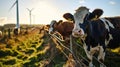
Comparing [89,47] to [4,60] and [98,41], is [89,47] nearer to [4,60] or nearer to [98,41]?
[98,41]

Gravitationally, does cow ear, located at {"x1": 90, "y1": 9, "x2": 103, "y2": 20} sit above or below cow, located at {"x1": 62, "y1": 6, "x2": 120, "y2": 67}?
above

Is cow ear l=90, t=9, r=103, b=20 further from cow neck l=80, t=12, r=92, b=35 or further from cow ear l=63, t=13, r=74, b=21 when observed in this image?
cow ear l=63, t=13, r=74, b=21

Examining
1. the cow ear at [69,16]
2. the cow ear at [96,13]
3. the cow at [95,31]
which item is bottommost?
the cow at [95,31]

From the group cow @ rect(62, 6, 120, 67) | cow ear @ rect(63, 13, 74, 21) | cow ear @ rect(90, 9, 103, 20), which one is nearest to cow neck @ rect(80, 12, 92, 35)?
cow @ rect(62, 6, 120, 67)

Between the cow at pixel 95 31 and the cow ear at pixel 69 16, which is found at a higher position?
the cow ear at pixel 69 16

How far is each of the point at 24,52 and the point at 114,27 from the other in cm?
970

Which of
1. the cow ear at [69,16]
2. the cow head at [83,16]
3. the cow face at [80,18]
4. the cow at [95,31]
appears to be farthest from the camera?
the cow ear at [69,16]

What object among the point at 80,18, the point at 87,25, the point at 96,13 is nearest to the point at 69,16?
the point at 80,18

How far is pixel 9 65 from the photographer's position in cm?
1322

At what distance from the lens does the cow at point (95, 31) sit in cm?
776

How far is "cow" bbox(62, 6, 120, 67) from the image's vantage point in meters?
7.76

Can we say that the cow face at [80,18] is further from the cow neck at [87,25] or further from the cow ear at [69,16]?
the cow ear at [69,16]

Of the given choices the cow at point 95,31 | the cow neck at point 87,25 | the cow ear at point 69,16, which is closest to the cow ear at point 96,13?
the cow at point 95,31

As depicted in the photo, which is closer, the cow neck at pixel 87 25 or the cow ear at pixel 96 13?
the cow neck at pixel 87 25
